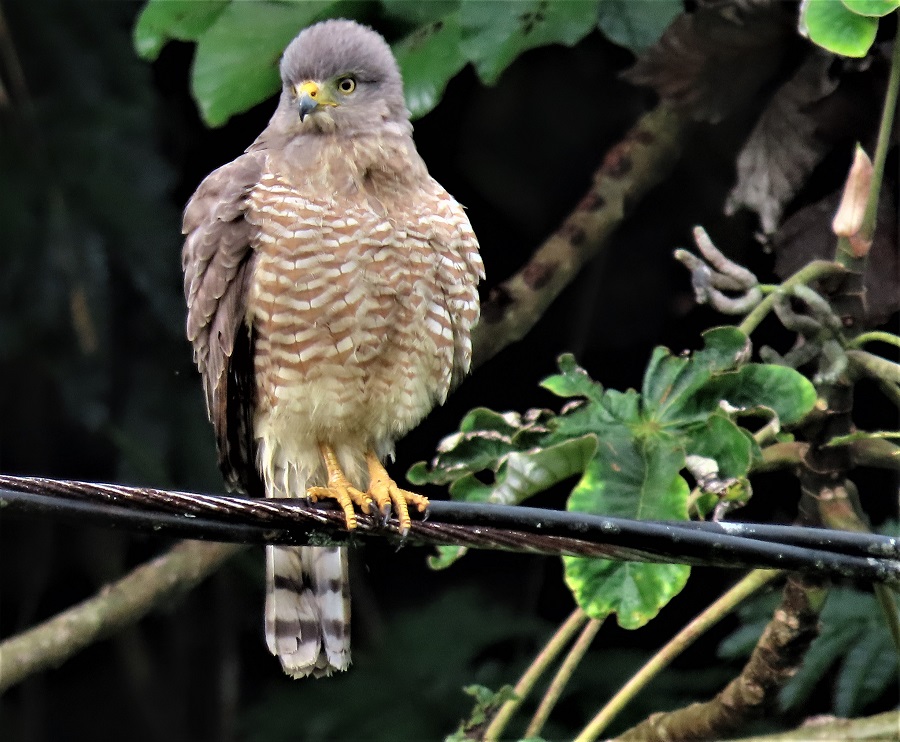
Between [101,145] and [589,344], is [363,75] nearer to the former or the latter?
[101,145]

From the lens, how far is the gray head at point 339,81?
2988mm

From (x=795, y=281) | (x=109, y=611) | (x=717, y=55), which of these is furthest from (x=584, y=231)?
(x=109, y=611)

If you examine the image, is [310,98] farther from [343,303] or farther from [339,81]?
[343,303]

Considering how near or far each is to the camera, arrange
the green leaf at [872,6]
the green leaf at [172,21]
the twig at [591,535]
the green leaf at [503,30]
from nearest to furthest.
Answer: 1. the twig at [591,535]
2. the green leaf at [872,6]
3. the green leaf at [503,30]
4. the green leaf at [172,21]

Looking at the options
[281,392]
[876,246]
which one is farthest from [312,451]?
[876,246]

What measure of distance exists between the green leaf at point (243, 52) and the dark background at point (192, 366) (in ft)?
2.50

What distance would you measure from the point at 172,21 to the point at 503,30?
2.89ft

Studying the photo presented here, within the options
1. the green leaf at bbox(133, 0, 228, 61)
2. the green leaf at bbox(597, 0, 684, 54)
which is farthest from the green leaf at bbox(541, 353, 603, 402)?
the green leaf at bbox(133, 0, 228, 61)

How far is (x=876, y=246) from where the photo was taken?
3242mm

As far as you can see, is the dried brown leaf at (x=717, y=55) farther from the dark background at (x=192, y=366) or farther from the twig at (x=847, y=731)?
the twig at (x=847, y=731)

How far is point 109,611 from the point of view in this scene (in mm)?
3389

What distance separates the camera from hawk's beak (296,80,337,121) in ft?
9.62

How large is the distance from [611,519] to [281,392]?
3.42 ft

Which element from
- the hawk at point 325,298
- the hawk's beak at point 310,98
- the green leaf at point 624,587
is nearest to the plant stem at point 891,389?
the green leaf at point 624,587
